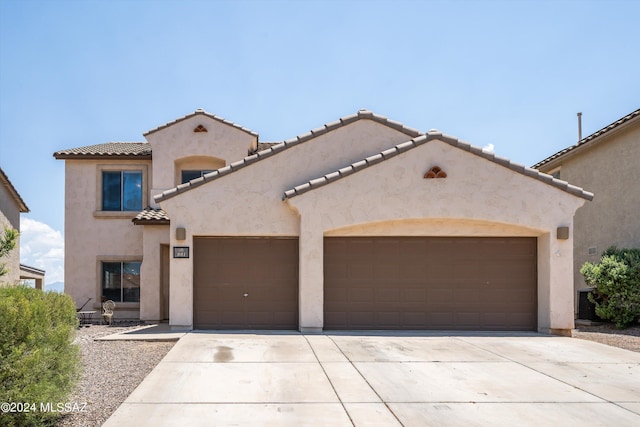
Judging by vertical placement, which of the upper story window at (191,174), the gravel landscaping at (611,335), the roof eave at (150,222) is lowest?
the gravel landscaping at (611,335)

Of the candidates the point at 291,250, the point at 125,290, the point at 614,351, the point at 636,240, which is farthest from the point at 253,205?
the point at 636,240

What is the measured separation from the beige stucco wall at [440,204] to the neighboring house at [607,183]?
191 inches

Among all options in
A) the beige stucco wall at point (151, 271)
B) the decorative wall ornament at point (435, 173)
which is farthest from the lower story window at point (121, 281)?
the decorative wall ornament at point (435, 173)

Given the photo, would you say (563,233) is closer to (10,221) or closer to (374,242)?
(374,242)

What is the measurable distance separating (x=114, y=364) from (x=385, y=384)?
511 centimetres

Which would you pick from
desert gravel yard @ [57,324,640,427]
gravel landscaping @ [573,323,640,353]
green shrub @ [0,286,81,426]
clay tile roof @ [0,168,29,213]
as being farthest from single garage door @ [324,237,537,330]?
clay tile roof @ [0,168,29,213]

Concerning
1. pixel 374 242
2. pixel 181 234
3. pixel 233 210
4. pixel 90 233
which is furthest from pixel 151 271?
pixel 374 242

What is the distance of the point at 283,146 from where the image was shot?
49.1ft

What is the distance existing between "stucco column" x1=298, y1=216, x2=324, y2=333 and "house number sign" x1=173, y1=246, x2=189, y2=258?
2.97 m

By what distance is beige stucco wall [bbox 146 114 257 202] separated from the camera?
1920 centimetres

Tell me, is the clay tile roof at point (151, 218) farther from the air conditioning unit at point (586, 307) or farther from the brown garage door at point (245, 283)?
the air conditioning unit at point (586, 307)

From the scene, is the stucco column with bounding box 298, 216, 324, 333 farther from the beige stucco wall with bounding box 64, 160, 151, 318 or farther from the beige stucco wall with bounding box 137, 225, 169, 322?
the beige stucco wall with bounding box 64, 160, 151, 318

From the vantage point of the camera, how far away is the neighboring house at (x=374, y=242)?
14000mm

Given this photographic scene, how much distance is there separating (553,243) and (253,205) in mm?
7797
